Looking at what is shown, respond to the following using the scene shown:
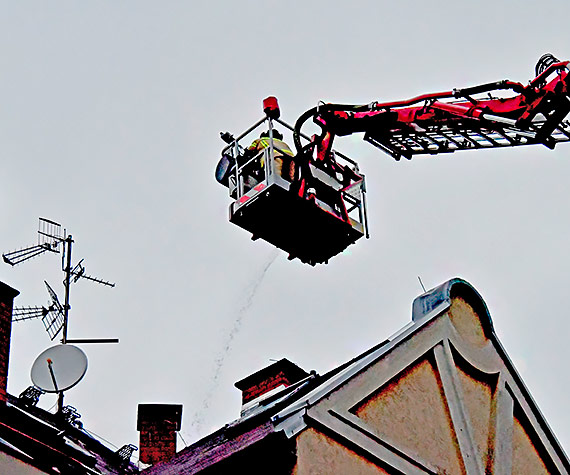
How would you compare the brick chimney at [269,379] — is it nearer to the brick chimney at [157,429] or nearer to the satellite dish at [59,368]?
the satellite dish at [59,368]

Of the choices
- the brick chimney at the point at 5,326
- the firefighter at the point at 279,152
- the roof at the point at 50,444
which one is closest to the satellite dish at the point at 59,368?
the roof at the point at 50,444

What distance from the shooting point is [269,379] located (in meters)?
13.9

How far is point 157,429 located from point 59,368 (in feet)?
9.14

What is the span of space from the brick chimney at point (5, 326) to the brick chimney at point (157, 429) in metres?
4.44

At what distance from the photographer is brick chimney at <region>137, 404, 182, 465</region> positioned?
16.0m

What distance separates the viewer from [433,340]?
11500 mm

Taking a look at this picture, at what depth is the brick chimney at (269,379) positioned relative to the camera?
1370 cm

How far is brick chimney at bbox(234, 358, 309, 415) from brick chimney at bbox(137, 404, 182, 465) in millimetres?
2381

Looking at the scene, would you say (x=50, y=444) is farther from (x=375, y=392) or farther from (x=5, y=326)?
(x=375, y=392)

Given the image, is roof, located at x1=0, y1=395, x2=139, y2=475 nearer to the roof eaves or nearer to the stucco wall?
the roof eaves

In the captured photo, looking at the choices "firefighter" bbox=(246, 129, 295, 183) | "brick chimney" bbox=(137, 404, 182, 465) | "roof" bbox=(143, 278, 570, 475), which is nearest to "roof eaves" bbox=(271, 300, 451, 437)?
"roof" bbox=(143, 278, 570, 475)

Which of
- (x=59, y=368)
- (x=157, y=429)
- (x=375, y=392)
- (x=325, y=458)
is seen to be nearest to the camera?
(x=325, y=458)

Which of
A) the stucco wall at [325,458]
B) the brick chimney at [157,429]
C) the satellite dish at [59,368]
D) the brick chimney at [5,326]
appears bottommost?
Result: the stucco wall at [325,458]

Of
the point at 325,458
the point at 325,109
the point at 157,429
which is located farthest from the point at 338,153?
the point at 325,458
